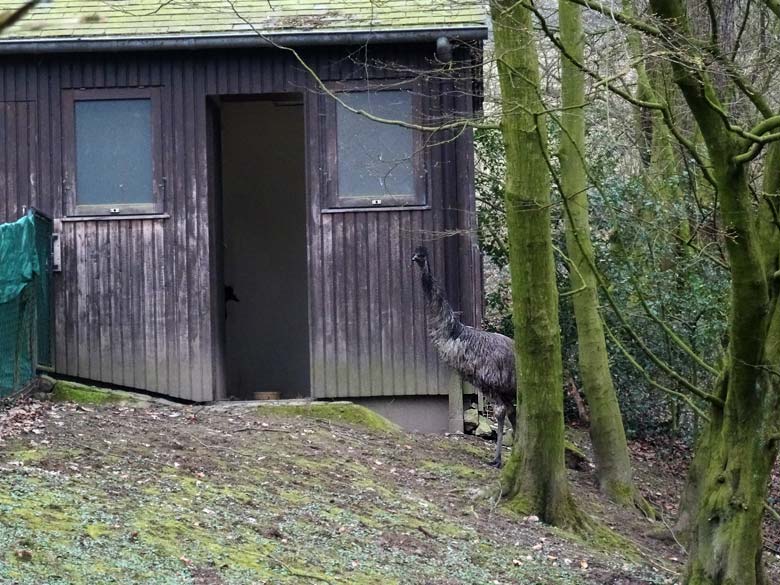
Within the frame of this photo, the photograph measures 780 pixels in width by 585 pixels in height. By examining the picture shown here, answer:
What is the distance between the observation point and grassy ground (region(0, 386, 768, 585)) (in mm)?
6742

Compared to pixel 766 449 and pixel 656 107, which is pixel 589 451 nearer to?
pixel 766 449

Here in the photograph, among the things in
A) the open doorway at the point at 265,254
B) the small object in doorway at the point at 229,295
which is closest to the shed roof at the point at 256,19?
the open doorway at the point at 265,254

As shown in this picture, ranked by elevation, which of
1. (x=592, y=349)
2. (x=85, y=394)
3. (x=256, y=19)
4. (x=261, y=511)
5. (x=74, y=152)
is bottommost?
(x=261, y=511)

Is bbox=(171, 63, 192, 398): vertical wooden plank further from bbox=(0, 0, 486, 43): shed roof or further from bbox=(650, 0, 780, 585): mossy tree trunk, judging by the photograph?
bbox=(650, 0, 780, 585): mossy tree trunk

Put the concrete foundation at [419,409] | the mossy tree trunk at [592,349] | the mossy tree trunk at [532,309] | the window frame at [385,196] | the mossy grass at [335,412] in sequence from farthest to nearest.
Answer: the concrete foundation at [419,409], the window frame at [385,196], the mossy grass at [335,412], the mossy tree trunk at [592,349], the mossy tree trunk at [532,309]

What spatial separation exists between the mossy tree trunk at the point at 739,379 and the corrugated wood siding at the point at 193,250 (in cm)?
507

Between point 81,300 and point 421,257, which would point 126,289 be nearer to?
point 81,300

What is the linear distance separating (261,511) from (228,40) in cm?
613

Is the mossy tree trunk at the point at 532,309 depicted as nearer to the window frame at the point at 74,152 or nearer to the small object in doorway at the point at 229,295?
the window frame at the point at 74,152

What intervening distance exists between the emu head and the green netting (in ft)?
12.9

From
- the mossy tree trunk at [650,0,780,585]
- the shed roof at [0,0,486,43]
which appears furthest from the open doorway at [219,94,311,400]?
the mossy tree trunk at [650,0,780,585]

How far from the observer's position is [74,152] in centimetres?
1294

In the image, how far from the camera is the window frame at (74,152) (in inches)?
508

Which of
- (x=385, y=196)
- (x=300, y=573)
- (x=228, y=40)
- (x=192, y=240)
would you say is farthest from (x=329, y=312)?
(x=300, y=573)
